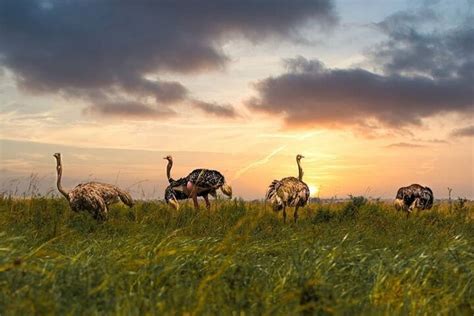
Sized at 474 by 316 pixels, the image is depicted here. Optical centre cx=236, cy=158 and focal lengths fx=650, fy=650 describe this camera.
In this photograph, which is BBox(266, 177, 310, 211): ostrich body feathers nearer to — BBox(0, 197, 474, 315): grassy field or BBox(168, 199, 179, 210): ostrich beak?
BBox(168, 199, 179, 210): ostrich beak

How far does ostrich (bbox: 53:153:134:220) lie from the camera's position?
56.4 feet

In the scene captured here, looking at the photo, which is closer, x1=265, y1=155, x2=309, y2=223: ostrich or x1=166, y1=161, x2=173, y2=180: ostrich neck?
x1=265, y1=155, x2=309, y2=223: ostrich

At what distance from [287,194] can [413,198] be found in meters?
7.63

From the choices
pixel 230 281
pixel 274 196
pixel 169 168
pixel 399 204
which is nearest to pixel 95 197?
pixel 274 196

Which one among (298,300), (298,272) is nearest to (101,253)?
(298,272)

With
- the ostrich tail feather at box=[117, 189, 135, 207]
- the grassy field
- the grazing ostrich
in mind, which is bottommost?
the grassy field

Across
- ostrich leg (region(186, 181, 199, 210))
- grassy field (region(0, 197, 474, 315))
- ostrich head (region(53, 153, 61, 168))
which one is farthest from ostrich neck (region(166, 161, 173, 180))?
grassy field (region(0, 197, 474, 315))

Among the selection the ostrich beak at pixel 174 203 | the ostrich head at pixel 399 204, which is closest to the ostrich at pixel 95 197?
the ostrich beak at pixel 174 203

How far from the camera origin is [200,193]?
24109 mm

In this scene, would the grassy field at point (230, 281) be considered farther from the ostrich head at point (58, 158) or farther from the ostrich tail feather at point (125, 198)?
the ostrich head at point (58, 158)

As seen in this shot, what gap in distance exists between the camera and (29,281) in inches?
256

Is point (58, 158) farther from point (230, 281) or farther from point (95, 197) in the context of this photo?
point (230, 281)

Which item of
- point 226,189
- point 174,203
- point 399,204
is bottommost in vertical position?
point 174,203

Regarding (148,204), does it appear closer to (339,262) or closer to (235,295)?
(339,262)
